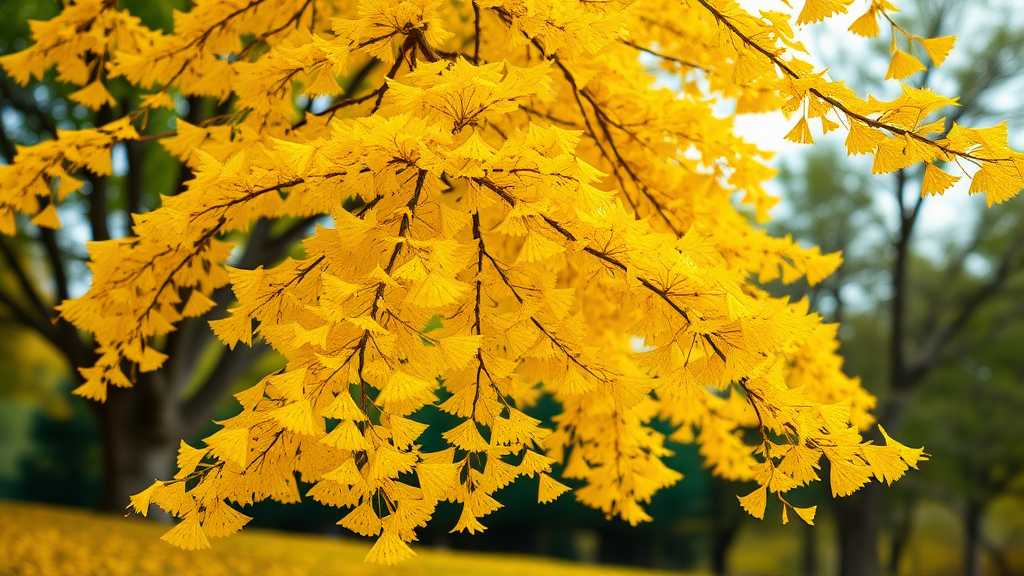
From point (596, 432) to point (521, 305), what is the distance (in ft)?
4.94

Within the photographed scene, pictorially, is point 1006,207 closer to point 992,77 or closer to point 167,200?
point 992,77

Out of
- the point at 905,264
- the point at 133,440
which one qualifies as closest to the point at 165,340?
the point at 133,440

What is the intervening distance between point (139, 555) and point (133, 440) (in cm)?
247

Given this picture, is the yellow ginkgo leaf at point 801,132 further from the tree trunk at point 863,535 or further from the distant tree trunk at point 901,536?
the distant tree trunk at point 901,536

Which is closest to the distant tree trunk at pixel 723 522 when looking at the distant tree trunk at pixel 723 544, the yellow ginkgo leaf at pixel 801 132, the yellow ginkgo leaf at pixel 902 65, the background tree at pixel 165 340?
the distant tree trunk at pixel 723 544

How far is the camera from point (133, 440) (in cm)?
798

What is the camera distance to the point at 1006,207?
11.1m

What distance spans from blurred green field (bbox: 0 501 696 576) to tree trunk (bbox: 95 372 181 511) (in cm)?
41

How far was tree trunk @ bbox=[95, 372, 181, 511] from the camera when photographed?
309 inches

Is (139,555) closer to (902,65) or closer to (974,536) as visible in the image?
(902,65)

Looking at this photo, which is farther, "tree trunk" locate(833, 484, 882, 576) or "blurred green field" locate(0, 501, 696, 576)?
"tree trunk" locate(833, 484, 882, 576)

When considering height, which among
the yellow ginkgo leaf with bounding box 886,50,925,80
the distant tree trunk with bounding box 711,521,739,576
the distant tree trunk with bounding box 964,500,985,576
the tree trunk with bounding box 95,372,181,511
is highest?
the distant tree trunk with bounding box 964,500,985,576

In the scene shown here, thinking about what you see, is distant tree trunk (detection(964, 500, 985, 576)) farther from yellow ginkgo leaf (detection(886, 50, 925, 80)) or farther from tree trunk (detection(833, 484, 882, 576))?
yellow ginkgo leaf (detection(886, 50, 925, 80))

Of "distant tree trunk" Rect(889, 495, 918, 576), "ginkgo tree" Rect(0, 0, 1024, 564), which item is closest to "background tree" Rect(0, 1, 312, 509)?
"ginkgo tree" Rect(0, 0, 1024, 564)
